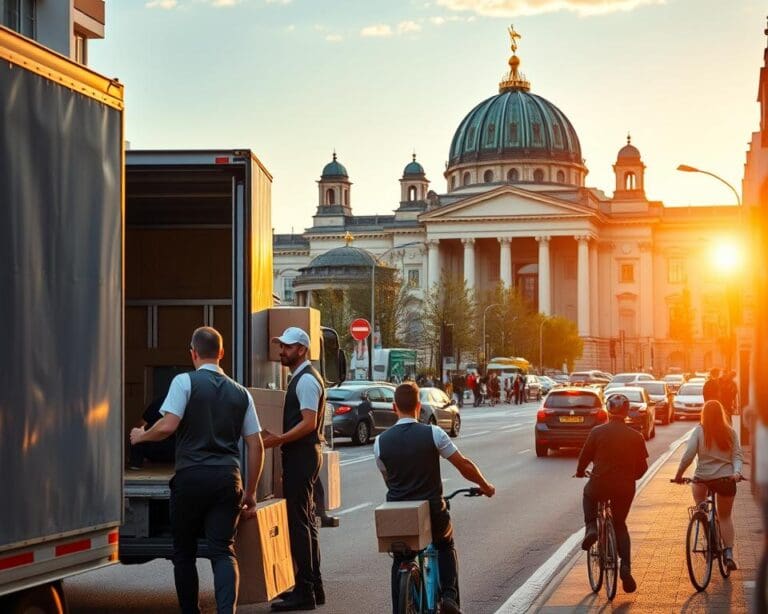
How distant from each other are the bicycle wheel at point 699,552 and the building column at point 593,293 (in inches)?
5318

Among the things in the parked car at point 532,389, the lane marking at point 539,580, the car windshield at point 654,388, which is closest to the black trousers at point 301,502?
the lane marking at point 539,580

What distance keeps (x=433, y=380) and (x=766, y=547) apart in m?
78.8

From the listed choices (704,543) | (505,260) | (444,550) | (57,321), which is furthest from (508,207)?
(57,321)

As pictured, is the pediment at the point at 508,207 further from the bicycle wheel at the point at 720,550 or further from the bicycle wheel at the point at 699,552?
the bicycle wheel at the point at 699,552

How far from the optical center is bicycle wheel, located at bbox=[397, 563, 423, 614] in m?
Answer: 7.74

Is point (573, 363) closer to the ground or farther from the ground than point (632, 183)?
closer to the ground

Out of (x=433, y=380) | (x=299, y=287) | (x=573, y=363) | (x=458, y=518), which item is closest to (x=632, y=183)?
(x=573, y=363)

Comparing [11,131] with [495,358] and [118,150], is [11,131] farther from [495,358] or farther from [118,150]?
[495,358]

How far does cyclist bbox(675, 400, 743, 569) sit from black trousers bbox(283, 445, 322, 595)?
10.1 feet

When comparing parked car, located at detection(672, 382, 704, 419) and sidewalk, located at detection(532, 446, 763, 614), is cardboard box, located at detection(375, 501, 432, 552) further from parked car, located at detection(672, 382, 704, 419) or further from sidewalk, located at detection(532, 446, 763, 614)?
parked car, located at detection(672, 382, 704, 419)

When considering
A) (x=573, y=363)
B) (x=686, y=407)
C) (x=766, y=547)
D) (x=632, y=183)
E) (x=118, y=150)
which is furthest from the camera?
(x=632, y=183)

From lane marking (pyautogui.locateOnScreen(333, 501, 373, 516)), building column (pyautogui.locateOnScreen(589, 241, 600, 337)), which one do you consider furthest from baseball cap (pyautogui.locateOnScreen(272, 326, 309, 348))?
building column (pyautogui.locateOnScreen(589, 241, 600, 337))

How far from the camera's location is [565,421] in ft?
105

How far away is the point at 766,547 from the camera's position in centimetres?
313
